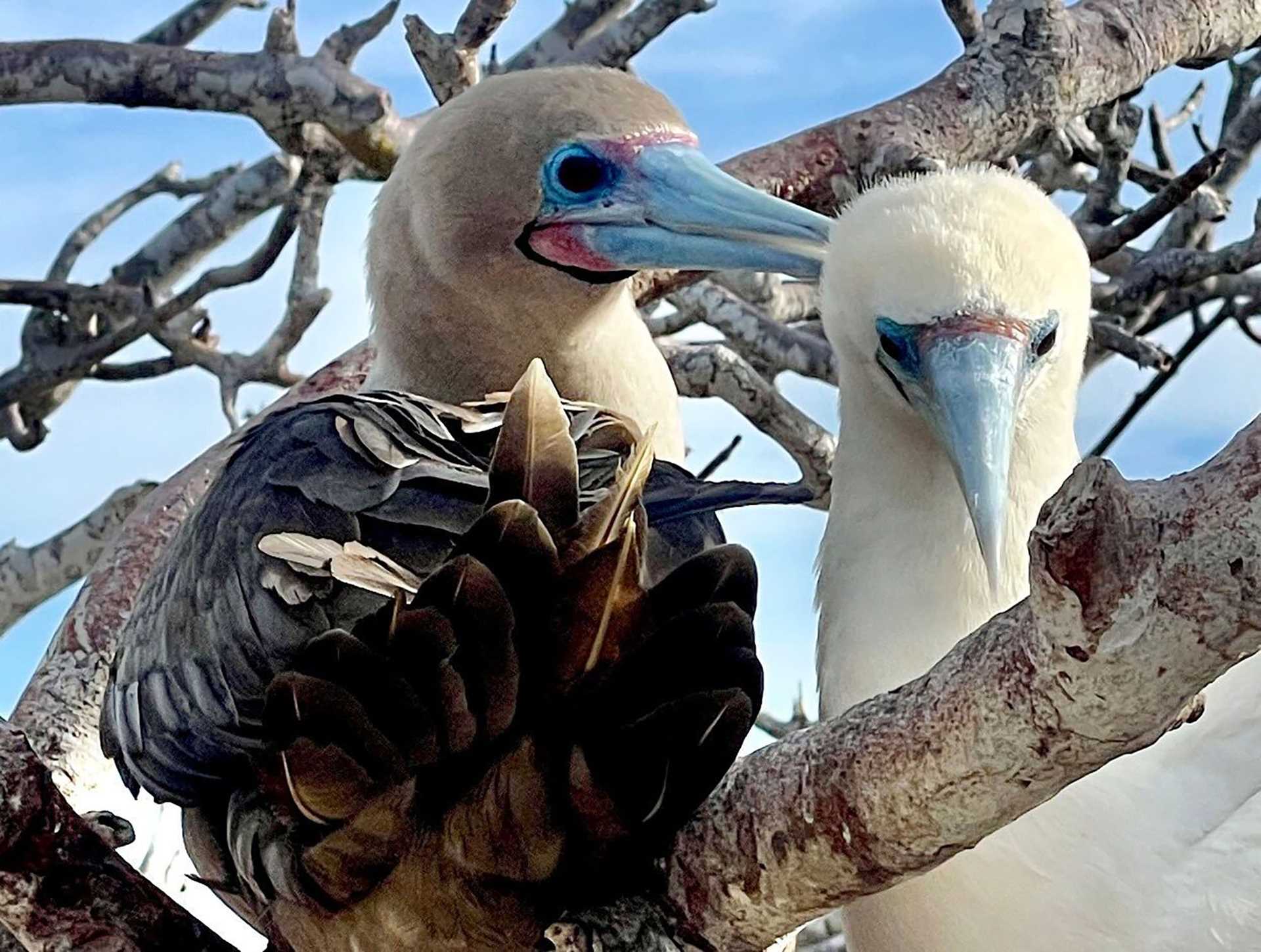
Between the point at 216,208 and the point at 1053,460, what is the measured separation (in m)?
3.32

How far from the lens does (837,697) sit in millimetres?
2268

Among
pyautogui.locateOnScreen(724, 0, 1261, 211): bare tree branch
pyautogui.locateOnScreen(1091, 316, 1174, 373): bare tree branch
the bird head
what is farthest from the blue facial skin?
pyautogui.locateOnScreen(1091, 316, 1174, 373): bare tree branch

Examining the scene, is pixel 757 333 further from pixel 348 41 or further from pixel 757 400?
pixel 348 41

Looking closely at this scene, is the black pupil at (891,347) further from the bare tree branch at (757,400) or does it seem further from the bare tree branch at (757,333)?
the bare tree branch at (757,333)

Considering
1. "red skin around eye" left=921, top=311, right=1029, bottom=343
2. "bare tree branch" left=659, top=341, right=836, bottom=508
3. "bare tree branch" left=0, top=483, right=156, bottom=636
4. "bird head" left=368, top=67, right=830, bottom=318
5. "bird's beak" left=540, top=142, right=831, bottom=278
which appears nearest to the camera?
"red skin around eye" left=921, top=311, right=1029, bottom=343

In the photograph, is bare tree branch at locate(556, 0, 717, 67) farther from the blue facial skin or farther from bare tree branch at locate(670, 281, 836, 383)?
the blue facial skin

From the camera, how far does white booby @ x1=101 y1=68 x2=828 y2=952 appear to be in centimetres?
180

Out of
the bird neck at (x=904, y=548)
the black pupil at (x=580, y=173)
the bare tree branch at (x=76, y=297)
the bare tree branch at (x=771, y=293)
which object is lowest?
the bird neck at (x=904, y=548)

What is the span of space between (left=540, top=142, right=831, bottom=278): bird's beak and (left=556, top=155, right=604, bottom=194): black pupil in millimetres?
40

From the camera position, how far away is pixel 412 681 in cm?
180

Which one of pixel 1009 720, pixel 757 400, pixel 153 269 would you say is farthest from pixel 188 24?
pixel 1009 720

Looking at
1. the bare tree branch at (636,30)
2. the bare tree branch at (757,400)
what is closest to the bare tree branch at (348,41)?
the bare tree branch at (636,30)

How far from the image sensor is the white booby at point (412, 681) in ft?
5.92

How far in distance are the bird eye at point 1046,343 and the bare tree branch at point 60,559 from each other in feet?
9.92
